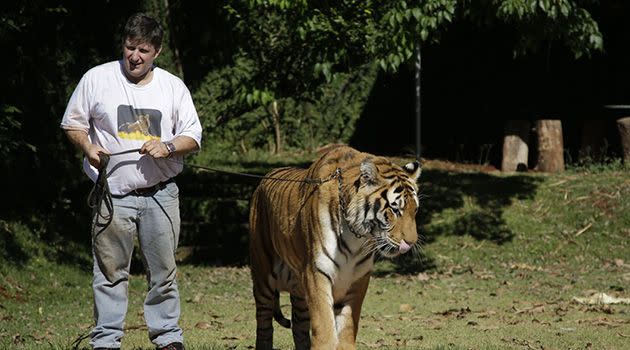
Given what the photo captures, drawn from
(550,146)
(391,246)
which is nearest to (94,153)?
(391,246)

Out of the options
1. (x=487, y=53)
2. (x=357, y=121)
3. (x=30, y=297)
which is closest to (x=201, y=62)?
(x=357, y=121)

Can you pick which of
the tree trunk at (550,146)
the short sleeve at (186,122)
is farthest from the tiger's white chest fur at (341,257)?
the tree trunk at (550,146)

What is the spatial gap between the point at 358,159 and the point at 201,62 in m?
11.9

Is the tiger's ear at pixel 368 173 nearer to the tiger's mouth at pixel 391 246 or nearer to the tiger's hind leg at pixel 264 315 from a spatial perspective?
the tiger's mouth at pixel 391 246

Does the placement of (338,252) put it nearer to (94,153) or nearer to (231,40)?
(94,153)

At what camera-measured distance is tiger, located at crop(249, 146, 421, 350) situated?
598cm

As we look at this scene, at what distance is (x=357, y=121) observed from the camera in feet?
65.7

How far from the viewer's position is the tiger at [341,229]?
598cm

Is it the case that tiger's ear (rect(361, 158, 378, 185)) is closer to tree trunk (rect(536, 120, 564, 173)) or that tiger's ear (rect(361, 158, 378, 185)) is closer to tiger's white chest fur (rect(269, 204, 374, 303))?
tiger's white chest fur (rect(269, 204, 374, 303))

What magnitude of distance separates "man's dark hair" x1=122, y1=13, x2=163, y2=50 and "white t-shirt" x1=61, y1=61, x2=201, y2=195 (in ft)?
0.79

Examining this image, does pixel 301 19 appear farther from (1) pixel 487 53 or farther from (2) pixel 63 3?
(1) pixel 487 53

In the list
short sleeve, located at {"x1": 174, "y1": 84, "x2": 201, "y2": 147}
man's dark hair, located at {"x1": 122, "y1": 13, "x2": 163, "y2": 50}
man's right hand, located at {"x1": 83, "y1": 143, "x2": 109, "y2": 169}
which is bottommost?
man's right hand, located at {"x1": 83, "y1": 143, "x2": 109, "y2": 169}

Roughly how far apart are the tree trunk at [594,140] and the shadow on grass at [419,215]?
1.92 metres

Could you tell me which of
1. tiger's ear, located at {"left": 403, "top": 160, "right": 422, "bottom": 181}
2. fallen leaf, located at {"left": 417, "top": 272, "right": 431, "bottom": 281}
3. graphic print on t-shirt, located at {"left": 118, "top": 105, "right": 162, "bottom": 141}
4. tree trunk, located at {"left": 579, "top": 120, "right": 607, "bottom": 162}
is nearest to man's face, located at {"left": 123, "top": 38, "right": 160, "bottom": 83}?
graphic print on t-shirt, located at {"left": 118, "top": 105, "right": 162, "bottom": 141}
